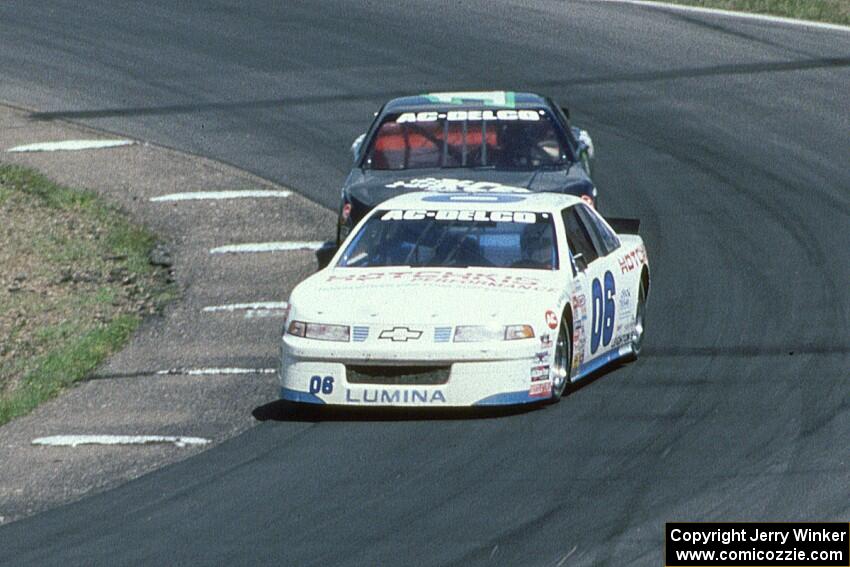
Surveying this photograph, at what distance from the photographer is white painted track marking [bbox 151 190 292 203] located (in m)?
20.0

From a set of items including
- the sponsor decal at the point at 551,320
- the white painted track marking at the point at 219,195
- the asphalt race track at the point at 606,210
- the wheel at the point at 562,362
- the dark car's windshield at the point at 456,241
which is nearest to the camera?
the asphalt race track at the point at 606,210

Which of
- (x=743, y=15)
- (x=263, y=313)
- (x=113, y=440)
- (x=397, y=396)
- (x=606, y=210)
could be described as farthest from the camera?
(x=743, y=15)

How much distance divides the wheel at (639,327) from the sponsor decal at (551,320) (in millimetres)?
1642

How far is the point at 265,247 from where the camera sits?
704 inches

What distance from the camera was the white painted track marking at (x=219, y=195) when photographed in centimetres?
1997

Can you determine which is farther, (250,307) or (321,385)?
(250,307)

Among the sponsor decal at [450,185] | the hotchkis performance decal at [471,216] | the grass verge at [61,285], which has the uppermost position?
the hotchkis performance decal at [471,216]

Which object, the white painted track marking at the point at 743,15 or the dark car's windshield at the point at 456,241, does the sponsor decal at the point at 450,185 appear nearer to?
the dark car's windshield at the point at 456,241

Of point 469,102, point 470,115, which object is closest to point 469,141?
point 470,115

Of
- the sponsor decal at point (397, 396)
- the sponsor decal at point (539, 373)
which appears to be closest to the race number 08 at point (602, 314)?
the sponsor decal at point (539, 373)

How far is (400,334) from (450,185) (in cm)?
392

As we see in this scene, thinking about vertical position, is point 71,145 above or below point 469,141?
below

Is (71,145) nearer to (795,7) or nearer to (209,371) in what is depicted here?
(209,371)

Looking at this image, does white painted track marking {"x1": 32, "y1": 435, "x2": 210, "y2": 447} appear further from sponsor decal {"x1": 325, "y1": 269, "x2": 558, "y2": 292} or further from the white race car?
sponsor decal {"x1": 325, "y1": 269, "x2": 558, "y2": 292}
